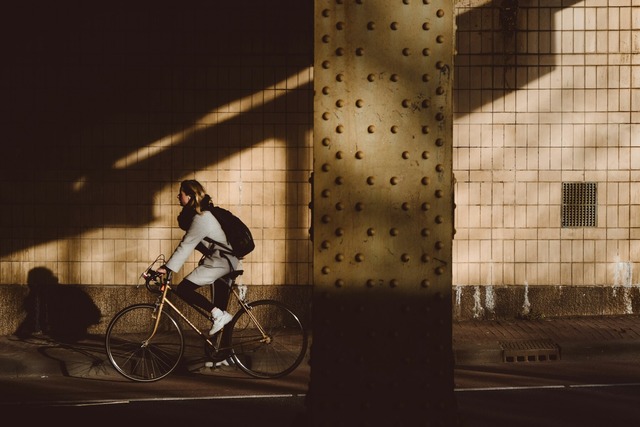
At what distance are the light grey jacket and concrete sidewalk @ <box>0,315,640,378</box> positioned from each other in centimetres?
85

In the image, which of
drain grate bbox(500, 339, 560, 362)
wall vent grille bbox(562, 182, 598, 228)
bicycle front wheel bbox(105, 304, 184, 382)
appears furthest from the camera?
wall vent grille bbox(562, 182, 598, 228)

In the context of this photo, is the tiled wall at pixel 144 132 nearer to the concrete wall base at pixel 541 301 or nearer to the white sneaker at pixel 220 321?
the concrete wall base at pixel 541 301

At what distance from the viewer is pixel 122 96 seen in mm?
10562

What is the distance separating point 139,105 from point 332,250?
8410mm

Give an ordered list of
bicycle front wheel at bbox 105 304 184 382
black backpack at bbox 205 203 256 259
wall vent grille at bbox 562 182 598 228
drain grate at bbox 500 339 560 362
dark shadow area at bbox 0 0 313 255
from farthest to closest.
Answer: wall vent grille at bbox 562 182 598 228
dark shadow area at bbox 0 0 313 255
drain grate at bbox 500 339 560 362
black backpack at bbox 205 203 256 259
bicycle front wheel at bbox 105 304 184 382

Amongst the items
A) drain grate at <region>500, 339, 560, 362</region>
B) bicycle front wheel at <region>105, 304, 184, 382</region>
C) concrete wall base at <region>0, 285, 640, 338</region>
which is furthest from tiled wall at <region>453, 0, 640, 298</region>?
bicycle front wheel at <region>105, 304, 184, 382</region>

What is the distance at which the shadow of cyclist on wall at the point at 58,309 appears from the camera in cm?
1051

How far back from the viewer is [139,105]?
10555 mm

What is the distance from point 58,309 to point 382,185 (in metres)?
8.70

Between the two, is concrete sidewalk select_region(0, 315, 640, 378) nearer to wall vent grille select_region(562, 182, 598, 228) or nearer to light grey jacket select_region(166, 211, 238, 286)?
light grey jacket select_region(166, 211, 238, 286)

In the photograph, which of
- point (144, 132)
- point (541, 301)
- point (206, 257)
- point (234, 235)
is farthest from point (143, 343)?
point (541, 301)

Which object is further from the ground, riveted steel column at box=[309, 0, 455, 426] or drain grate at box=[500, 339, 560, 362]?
riveted steel column at box=[309, 0, 455, 426]

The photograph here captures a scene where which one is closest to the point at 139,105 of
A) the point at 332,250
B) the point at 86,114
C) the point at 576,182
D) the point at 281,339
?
the point at 86,114

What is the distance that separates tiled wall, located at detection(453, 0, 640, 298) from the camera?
10531mm
